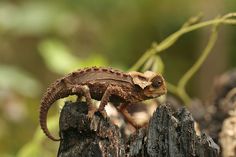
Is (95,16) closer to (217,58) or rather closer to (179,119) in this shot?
(217,58)

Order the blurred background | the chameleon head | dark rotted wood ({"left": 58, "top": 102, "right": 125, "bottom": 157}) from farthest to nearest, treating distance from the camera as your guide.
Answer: the blurred background → the chameleon head → dark rotted wood ({"left": 58, "top": 102, "right": 125, "bottom": 157})

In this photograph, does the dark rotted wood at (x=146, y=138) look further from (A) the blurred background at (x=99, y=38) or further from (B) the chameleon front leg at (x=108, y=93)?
(A) the blurred background at (x=99, y=38)

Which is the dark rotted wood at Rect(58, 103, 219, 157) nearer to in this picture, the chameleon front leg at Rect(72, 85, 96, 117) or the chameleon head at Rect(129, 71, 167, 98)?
the chameleon front leg at Rect(72, 85, 96, 117)

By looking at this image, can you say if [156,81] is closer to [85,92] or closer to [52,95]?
[85,92]

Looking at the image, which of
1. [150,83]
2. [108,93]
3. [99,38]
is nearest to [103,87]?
[108,93]

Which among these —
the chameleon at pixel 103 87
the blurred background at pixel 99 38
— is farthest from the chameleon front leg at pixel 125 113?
the blurred background at pixel 99 38

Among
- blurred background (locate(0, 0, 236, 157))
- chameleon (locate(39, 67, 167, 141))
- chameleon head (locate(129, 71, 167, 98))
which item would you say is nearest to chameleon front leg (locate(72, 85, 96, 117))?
chameleon (locate(39, 67, 167, 141))
